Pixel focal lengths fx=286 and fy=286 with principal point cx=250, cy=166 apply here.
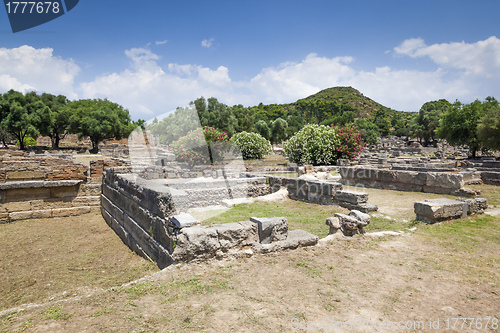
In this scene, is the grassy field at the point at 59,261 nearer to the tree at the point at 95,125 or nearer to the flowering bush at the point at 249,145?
the flowering bush at the point at 249,145

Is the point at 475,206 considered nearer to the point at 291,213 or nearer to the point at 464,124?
the point at 291,213

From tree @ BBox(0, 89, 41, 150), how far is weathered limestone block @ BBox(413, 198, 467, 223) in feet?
137

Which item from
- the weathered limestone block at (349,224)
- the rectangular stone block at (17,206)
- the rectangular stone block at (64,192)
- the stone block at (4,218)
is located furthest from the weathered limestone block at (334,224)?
the stone block at (4,218)

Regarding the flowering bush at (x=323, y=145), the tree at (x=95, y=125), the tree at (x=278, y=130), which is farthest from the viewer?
the tree at (x=278, y=130)

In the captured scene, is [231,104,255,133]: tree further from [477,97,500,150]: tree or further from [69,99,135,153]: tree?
[477,97,500,150]: tree

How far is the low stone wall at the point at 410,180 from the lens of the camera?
34.1 feet

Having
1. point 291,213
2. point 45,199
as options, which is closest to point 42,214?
point 45,199

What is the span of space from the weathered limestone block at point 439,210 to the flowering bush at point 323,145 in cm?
1290

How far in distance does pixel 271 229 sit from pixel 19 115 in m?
43.7

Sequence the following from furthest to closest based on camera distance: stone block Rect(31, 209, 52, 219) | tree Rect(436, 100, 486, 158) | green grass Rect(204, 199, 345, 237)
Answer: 1. tree Rect(436, 100, 486, 158)
2. stone block Rect(31, 209, 52, 219)
3. green grass Rect(204, 199, 345, 237)

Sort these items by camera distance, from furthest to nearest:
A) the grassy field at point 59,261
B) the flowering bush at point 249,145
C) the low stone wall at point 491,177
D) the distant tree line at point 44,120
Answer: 1. the distant tree line at point 44,120
2. the flowering bush at point 249,145
3. the low stone wall at point 491,177
4. the grassy field at point 59,261

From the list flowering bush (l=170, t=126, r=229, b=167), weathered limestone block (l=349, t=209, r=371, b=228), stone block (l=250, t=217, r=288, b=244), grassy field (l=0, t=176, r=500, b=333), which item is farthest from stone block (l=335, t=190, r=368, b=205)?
flowering bush (l=170, t=126, r=229, b=167)

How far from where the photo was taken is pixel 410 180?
37.8 ft

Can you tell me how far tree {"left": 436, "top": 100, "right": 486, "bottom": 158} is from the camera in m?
28.1
